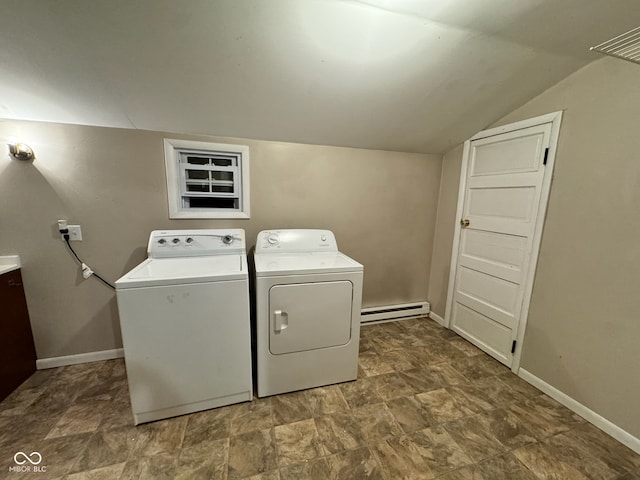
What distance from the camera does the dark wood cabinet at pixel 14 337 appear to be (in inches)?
64.4

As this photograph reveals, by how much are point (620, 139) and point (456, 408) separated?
6.21ft

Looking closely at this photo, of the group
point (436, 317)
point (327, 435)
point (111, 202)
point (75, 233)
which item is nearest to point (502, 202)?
point (436, 317)

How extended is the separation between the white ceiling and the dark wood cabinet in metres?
1.16

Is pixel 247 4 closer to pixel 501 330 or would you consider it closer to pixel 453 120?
pixel 453 120

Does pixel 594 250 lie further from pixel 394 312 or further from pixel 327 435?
pixel 327 435

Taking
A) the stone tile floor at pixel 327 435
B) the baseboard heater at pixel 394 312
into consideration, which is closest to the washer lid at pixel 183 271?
the stone tile floor at pixel 327 435

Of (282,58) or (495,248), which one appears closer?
(282,58)

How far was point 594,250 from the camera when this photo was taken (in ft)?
5.08

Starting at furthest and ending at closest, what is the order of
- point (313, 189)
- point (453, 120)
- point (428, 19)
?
1. point (313, 189)
2. point (453, 120)
3. point (428, 19)

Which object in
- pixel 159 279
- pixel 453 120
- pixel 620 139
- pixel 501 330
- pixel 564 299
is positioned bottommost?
pixel 501 330

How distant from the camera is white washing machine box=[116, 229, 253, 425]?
4.50 feet

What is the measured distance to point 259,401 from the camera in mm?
1682

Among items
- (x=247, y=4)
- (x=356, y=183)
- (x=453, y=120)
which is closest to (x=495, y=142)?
(x=453, y=120)

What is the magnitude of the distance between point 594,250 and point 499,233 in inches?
23.8
